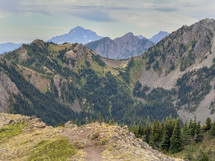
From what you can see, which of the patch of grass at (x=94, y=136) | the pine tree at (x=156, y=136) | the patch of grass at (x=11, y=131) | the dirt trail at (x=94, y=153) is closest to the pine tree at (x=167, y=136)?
the pine tree at (x=156, y=136)

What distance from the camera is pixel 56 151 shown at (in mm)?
48031

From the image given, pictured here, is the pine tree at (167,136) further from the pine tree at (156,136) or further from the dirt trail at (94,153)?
the dirt trail at (94,153)

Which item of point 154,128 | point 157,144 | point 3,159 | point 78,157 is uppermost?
point 78,157

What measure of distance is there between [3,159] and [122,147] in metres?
38.6

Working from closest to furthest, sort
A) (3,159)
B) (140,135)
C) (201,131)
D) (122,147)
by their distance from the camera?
(122,147) < (3,159) < (201,131) < (140,135)

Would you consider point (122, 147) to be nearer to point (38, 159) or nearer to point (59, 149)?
point (59, 149)

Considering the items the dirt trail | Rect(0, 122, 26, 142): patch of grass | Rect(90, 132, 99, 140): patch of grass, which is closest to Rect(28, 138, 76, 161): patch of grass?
the dirt trail

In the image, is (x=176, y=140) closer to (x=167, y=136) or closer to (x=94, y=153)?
(x=167, y=136)

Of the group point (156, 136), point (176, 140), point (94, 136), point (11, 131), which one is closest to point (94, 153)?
point (94, 136)

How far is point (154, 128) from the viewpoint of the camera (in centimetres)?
10300

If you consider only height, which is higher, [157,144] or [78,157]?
Result: [78,157]

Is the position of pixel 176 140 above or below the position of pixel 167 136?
above

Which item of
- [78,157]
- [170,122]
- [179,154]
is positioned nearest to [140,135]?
[170,122]

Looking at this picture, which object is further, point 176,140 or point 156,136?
point 156,136
